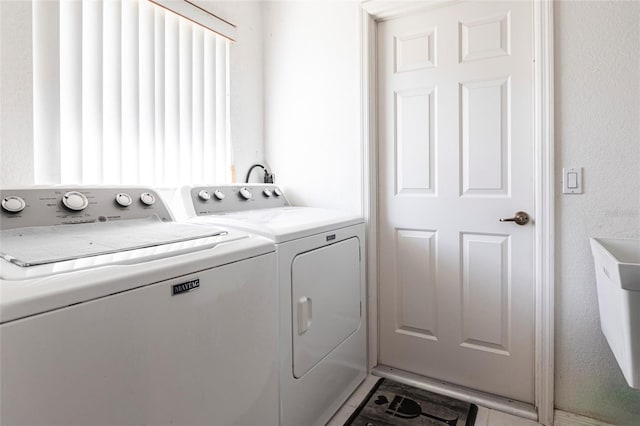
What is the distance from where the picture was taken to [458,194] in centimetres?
188

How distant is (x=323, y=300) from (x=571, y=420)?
1.25 metres

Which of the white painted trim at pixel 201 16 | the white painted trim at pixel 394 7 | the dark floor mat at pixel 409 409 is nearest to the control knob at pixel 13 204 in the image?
the white painted trim at pixel 201 16

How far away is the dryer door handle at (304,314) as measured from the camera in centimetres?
145

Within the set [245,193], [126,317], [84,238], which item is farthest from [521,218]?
[84,238]

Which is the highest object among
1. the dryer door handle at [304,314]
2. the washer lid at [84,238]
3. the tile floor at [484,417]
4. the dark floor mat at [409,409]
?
the washer lid at [84,238]

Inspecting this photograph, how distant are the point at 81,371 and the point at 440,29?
81.6 inches

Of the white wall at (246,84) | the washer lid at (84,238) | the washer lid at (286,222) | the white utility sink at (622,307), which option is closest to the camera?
the washer lid at (84,238)

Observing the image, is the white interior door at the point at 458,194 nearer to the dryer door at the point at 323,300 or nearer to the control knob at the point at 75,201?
the dryer door at the point at 323,300

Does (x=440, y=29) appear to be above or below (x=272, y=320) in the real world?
above

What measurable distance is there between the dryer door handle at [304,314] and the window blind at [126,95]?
1.00m

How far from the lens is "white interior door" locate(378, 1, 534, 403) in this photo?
68.5 inches

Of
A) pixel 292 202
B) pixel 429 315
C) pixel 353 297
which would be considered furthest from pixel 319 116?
pixel 429 315

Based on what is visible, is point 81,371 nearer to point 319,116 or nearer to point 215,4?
point 319,116

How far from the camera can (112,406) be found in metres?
0.79
